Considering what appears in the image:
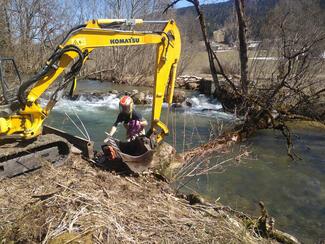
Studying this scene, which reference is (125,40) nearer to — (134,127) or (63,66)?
(63,66)

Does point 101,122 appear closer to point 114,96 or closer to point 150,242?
point 114,96

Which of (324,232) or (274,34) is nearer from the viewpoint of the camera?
(324,232)

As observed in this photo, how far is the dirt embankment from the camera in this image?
3.95 m

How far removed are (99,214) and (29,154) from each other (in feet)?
6.96

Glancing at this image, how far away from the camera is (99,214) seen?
14.0 ft

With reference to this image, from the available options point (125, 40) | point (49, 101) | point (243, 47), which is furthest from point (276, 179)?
point (243, 47)

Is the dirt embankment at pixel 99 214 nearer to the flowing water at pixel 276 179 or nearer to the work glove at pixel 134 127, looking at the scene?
the work glove at pixel 134 127

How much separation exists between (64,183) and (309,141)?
27.6 ft

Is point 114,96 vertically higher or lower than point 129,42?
lower

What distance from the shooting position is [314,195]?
7641mm

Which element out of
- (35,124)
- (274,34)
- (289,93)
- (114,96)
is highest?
(274,34)

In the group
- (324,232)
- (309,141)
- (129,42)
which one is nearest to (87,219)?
(129,42)

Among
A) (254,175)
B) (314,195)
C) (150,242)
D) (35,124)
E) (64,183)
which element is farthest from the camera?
(254,175)

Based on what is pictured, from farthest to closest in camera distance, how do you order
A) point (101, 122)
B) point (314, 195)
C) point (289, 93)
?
point (101, 122), point (289, 93), point (314, 195)
